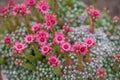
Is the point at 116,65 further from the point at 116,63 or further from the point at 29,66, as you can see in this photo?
the point at 29,66

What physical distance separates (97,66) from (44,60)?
557 mm

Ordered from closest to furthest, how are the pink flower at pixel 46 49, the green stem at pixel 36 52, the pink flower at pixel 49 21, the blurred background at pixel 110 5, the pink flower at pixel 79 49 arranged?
the pink flower at pixel 79 49 < the pink flower at pixel 46 49 < the pink flower at pixel 49 21 < the green stem at pixel 36 52 < the blurred background at pixel 110 5

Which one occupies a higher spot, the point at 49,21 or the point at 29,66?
the point at 49,21

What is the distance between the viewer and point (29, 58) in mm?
2871

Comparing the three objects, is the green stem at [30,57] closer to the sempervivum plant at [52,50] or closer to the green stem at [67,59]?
the sempervivum plant at [52,50]

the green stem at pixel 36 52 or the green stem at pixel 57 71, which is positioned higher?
the green stem at pixel 36 52

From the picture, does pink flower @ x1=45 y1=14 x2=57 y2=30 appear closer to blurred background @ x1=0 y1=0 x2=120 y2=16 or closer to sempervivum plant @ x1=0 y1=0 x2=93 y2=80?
sempervivum plant @ x1=0 y1=0 x2=93 y2=80

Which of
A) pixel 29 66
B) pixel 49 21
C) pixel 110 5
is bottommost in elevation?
pixel 29 66

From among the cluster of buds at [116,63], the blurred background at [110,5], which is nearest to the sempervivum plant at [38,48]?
the cluster of buds at [116,63]

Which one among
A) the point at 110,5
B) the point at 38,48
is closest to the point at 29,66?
the point at 38,48

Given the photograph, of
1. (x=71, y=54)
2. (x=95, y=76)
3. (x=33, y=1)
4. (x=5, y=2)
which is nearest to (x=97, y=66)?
(x=95, y=76)

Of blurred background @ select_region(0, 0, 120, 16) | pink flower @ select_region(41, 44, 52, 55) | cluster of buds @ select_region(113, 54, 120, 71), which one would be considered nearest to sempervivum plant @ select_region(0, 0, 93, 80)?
pink flower @ select_region(41, 44, 52, 55)

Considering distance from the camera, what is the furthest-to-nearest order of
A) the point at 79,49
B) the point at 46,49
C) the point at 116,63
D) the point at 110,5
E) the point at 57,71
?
1. the point at 110,5
2. the point at 116,63
3. the point at 57,71
4. the point at 46,49
5. the point at 79,49

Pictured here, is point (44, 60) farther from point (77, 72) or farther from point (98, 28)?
point (98, 28)
